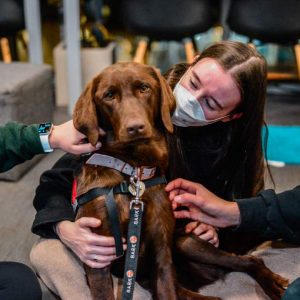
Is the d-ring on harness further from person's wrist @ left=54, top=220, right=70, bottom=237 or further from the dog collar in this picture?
person's wrist @ left=54, top=220, right=70, bottom=237

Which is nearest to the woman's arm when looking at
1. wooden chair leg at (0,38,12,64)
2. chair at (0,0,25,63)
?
chair at (0,0,25,63)

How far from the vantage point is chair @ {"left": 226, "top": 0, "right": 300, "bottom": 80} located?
11.4 ft

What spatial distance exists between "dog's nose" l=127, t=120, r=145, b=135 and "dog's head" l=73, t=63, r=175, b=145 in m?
0.01

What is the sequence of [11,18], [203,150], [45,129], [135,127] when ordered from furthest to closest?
[11,18] → [203,150] → [45,129] → [135,127]

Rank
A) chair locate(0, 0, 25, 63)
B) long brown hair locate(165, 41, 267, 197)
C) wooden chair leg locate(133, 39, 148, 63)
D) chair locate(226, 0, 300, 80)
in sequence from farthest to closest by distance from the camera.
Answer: wooden chair leg locate(133, 39, 148, 63) → chair locate(0, 0, 25, 63) → chair locate(226, 0, 300, 80) → long brown hair locate(165, 41, 267, 197)

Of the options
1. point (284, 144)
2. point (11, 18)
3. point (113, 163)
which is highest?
point (113, 163)

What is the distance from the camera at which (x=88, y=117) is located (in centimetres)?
130

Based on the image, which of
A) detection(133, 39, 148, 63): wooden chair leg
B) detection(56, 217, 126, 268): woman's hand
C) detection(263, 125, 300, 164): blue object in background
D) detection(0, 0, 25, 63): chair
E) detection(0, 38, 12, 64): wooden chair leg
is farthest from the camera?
detection(0, 38, 12, 64): wooden chair leg

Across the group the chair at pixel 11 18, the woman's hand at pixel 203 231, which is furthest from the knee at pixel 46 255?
the chair at pixel 11 18

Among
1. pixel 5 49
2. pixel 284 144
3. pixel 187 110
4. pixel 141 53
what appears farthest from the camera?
pixel 5 49

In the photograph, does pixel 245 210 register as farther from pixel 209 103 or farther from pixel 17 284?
pixel 17 284

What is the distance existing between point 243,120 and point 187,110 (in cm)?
20

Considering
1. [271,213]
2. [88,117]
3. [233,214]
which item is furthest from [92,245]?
[271,213]

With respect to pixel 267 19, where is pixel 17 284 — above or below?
below
